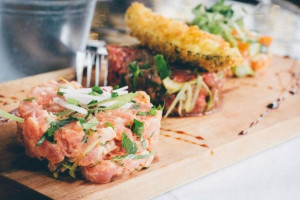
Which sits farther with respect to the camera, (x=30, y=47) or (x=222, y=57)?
(x=30, y=47)

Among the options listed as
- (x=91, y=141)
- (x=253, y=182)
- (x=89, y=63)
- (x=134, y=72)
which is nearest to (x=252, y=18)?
(x=89, y=63)

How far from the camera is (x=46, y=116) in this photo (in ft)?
7.86

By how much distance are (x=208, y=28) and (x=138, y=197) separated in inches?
91.5

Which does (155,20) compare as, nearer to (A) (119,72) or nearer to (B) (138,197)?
(A) (119,72)

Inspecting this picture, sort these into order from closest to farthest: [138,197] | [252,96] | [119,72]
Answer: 1. [138,197]
2. [119,72]
3. [252,96]

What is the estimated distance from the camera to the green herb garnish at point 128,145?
7.75 feet

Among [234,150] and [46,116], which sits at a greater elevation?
[46,116]

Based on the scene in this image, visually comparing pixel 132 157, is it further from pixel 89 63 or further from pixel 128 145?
pixel 89 63

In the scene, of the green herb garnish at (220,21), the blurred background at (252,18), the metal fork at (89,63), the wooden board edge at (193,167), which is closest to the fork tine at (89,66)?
the metal fork at (89,63)

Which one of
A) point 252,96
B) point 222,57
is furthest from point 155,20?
point 252,96

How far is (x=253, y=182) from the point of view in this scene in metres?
2.88

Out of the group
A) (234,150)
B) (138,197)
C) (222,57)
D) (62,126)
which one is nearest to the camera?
(62,126)

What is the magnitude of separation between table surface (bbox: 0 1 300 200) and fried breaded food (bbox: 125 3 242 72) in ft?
2.53

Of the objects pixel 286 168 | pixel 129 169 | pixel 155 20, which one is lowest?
pixel 286 168
